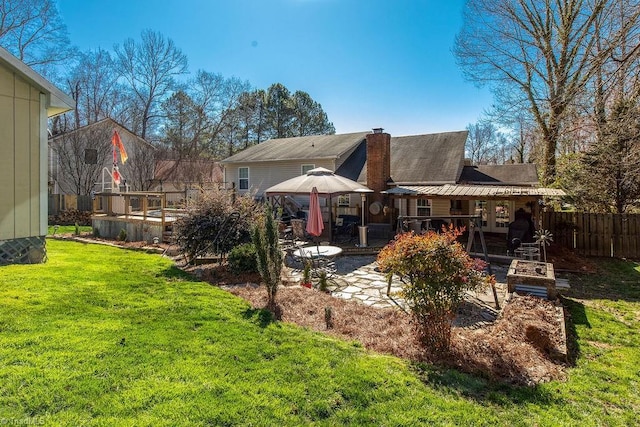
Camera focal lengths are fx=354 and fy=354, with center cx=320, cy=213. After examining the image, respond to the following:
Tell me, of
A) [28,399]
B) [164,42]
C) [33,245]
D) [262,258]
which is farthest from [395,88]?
[164,42]

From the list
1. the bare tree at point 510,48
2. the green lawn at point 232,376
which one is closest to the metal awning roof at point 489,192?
the green lawn at point 232,376

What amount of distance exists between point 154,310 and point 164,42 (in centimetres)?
3217

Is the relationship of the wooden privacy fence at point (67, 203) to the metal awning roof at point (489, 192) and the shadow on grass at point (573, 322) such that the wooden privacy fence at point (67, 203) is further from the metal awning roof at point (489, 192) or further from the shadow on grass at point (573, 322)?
the shadow on grass at point (573, 322)

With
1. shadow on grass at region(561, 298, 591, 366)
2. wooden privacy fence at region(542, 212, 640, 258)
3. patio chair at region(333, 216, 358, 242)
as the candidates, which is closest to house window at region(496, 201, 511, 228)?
wooden privacy fence at region(542, 212, 640, 258)

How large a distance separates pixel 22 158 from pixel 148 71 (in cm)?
2842

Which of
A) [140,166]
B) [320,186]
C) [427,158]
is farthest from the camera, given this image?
[140,166]

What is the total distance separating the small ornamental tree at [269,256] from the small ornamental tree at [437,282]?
7.76ft

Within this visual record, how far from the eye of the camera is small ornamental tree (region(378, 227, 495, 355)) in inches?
169

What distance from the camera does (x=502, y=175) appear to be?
16766 mm

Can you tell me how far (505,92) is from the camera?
19.0m

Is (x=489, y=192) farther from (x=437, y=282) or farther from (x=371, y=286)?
(x=437, y=282)

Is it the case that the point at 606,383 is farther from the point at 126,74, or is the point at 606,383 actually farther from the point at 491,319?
the point at 126,74

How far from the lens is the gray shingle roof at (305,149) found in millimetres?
20016

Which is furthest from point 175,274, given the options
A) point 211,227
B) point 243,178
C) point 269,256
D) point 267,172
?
point 243,178
